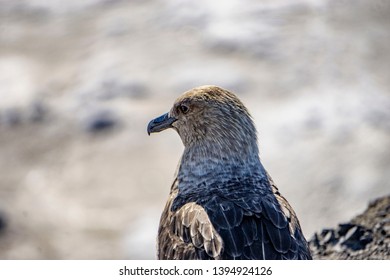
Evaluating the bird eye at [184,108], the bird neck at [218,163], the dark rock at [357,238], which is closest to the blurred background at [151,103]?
the dark rock at [357,238]

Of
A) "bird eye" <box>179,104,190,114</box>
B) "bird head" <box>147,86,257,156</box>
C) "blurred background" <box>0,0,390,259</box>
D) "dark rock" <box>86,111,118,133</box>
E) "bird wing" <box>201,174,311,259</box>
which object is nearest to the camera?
"bird wing" <box>201,174,311,259</box>

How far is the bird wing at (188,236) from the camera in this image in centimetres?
529

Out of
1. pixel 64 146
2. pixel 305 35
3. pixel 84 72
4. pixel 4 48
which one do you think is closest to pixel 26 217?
pixel 64 146

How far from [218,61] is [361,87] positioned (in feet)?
6.50

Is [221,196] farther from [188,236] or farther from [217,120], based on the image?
[217,120]

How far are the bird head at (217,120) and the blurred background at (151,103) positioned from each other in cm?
225

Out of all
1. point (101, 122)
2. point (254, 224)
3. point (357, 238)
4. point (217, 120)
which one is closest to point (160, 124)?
point (217, 120)

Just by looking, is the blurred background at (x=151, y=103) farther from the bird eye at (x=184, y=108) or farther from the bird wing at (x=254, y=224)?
the bird wing at (x=254, y=224)

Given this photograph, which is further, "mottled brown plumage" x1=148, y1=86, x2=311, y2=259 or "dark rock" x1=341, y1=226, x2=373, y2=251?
"dark rock" x1=341, y1=226, x2=373, y2=251

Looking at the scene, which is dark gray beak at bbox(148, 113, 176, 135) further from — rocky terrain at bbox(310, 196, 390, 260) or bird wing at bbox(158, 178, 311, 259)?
rocky terrain at bbox(310, 196, 390, 260)

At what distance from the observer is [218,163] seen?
6.15 metres

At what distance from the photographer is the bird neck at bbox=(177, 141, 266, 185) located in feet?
19.9

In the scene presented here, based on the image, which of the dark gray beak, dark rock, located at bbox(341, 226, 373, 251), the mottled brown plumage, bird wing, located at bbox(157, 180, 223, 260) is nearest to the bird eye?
the mottled brown plumage
